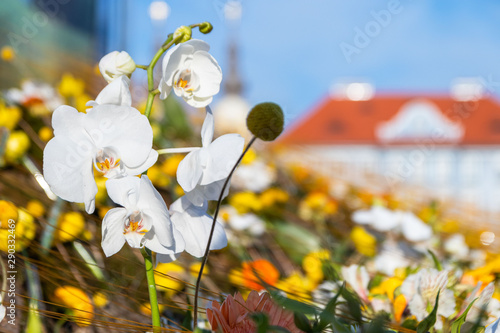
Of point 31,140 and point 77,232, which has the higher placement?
point 31,140

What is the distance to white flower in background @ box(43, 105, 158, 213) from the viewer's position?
259mm

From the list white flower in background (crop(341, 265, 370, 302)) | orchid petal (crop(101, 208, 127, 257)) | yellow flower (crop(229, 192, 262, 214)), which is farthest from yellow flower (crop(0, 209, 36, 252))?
yellow flower (crop(229, 192, 262, 214))

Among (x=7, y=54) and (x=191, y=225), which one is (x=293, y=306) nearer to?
(x=191, y=225)

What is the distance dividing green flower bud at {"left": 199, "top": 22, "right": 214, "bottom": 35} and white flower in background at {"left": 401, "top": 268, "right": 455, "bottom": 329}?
224 mm

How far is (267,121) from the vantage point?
0.26 m

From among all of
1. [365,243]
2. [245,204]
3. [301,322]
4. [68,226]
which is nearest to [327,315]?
[301,322]

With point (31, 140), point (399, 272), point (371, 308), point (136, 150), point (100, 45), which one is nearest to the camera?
point (136, 150)

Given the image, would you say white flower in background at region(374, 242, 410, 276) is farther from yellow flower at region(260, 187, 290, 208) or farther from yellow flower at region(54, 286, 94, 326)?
yellow flower at region(54, 286, 94, 326)

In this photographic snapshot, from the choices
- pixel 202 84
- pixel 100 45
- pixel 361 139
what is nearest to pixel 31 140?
pixel 202 84

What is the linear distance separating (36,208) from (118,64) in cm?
31

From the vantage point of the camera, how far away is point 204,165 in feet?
0.91

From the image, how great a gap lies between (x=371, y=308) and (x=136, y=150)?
230mm

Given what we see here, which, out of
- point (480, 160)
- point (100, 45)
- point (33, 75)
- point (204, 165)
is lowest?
point (204, 165)

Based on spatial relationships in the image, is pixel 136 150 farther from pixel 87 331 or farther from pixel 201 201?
pixel 87 331
